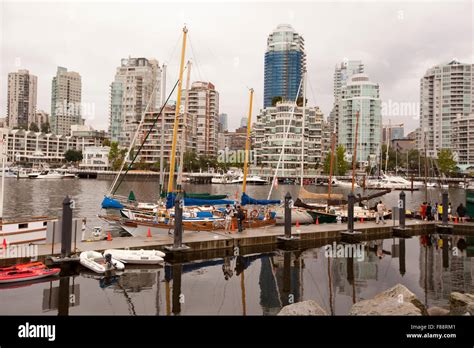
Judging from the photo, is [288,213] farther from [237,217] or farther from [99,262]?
[99,262]

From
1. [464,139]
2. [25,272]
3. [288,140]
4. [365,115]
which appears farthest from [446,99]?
[25,272]

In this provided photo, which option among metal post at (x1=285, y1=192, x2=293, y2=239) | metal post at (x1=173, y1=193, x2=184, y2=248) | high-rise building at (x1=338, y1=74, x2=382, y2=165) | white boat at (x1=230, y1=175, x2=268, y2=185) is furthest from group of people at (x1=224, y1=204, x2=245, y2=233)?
high-rise building at (x1=338, y1=74, x2=382, y2=165)

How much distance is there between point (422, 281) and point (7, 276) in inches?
690

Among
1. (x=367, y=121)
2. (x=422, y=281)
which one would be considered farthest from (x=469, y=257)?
(x=367, y=121)

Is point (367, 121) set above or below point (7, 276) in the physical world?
above

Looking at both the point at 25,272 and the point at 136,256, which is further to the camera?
the point at 136,256

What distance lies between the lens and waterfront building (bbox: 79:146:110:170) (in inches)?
6531

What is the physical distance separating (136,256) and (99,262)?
166 centimetres

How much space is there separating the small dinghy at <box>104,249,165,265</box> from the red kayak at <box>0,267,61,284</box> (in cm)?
281

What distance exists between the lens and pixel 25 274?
A: 15047 millimetres

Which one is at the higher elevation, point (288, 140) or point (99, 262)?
point (288, 140)
